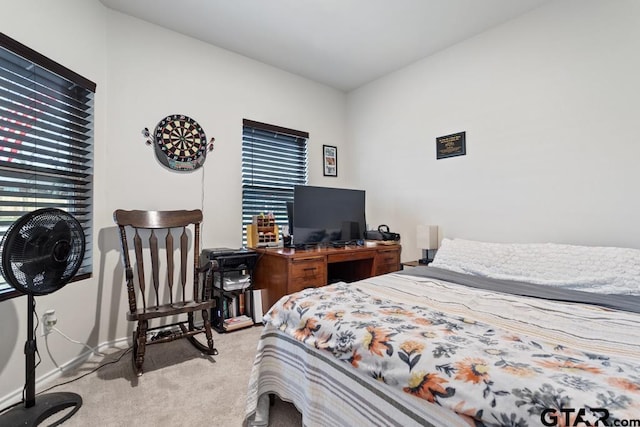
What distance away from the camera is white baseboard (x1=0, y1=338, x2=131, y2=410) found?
5.59ft

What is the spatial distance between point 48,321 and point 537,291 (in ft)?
10.1

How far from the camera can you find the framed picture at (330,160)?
157 inches

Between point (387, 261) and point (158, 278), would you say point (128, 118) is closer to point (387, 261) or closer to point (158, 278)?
point (158, 278)

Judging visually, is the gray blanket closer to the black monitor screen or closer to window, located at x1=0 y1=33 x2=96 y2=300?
the black monitor screen

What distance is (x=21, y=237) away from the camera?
1.49 meters

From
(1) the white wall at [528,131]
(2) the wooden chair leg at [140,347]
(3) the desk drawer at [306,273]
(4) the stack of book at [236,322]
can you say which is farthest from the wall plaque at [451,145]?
(2) the wooden chair leg at [140,347]

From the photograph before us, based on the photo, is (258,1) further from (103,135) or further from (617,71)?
(617,71)

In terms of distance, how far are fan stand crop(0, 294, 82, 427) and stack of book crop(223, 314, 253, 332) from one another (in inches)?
46.5

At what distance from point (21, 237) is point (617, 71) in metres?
3.84

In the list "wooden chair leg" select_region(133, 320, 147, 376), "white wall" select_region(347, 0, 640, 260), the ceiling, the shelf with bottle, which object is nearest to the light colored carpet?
"wooden chair leg" select_region(133, 320, 147, 376)

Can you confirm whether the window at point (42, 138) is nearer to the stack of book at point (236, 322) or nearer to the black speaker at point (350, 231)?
the stack of book at point (236, 322)

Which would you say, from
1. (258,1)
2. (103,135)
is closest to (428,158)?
(258,1)

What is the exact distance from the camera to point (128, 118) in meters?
2.57

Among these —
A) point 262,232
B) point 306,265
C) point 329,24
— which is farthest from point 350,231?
point 329,24
